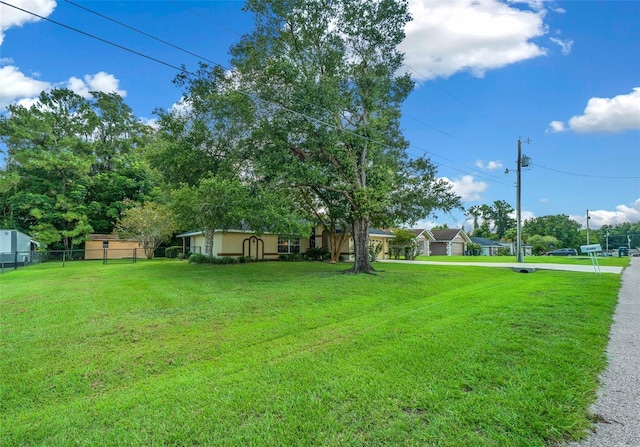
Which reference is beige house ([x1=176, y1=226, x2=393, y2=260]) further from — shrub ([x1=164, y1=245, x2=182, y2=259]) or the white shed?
the white shed

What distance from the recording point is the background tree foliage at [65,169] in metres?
28.1

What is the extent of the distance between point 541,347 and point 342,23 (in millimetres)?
13907

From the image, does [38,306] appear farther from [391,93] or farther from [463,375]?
[391,93]

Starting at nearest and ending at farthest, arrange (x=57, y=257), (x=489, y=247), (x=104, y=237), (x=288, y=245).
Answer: (x=288, y=245) → (x=57, y=257) → (x=104, y=237) → (x=489, y=247)

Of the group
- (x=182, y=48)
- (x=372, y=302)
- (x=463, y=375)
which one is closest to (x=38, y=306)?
(x=182, y=48)

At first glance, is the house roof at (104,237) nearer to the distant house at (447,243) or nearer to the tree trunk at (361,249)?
the tree trunk at (361,249)

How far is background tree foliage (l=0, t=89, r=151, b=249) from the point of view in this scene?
28.1 metres

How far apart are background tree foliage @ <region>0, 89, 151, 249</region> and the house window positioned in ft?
56.1

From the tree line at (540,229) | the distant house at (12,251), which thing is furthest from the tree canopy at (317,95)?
the tree line at (540,229)

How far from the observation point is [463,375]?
3.51 meters

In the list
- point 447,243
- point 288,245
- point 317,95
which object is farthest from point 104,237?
point 447,243

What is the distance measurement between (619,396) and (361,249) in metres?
11.4

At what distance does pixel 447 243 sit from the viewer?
4181 cm

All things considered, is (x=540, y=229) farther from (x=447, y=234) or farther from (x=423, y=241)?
(x=423, y=241)
